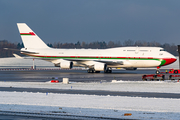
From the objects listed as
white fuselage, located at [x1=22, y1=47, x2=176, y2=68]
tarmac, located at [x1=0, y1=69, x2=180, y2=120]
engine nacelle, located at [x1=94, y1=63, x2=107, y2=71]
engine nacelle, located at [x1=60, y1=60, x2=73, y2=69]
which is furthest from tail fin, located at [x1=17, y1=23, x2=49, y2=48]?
engine nacelle, located at [x1=94, y1=63, x2=107, y2=71]

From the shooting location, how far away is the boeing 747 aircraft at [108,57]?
169 feet

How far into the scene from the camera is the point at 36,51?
187 feet

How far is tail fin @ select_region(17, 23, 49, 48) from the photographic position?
2329 inches

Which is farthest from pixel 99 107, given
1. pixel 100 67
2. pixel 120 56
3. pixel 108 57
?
pixel 108 57

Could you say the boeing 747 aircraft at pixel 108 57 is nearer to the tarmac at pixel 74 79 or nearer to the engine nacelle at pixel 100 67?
the engine nacelle at pixel 100 67

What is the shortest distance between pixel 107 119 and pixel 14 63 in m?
89.8

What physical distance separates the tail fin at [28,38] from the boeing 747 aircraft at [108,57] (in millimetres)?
2175

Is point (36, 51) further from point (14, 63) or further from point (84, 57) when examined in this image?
point (14, 63)

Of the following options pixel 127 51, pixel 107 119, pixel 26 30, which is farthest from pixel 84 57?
pixel 107 119

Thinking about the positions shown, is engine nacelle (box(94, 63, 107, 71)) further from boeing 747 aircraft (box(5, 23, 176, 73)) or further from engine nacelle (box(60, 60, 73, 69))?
engine nacelle (box(60, 60, 73, 69))

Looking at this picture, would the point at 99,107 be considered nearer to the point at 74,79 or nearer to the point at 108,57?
the point at 74,79

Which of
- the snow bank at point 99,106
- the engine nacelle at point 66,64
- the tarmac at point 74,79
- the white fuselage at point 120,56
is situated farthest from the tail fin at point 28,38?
the snow bank at point 99,106

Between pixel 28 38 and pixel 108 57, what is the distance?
17371 mm

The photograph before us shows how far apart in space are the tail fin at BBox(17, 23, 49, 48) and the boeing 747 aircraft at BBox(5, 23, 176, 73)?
7.14ft
